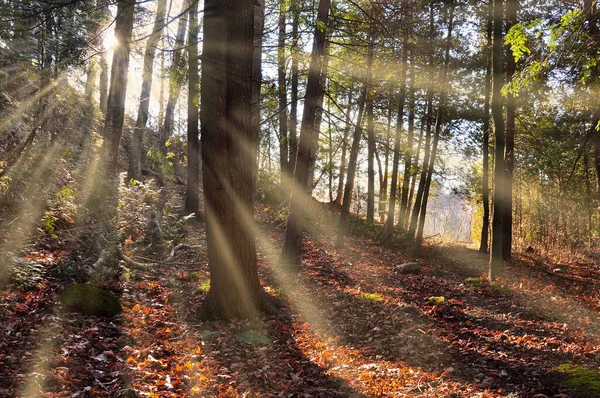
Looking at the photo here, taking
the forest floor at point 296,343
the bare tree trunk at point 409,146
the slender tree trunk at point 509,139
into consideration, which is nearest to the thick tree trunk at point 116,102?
the forest floor at point 296,343

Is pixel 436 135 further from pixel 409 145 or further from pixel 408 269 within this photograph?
pixel 408 269

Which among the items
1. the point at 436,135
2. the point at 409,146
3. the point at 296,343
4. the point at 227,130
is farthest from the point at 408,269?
the point at 227,130

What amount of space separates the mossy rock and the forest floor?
0.50 feet

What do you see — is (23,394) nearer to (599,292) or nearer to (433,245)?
(599,292)

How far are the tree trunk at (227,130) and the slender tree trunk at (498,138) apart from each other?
824 cm


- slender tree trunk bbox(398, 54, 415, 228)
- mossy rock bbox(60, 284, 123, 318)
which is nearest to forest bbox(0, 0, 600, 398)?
mossy rock bbox(60, 284, 123, 318)

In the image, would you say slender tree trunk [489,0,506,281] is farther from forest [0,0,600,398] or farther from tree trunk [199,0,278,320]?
tree trunk [199,0,278,320]

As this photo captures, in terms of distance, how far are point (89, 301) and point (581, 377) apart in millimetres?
6251

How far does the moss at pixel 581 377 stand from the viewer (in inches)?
165

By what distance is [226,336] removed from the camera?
5.68 metres

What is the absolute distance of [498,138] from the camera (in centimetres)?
1160

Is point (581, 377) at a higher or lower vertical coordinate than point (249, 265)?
lower

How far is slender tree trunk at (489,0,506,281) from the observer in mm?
11195

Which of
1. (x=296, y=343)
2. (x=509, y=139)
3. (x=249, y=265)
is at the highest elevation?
(x=509, y=139)
